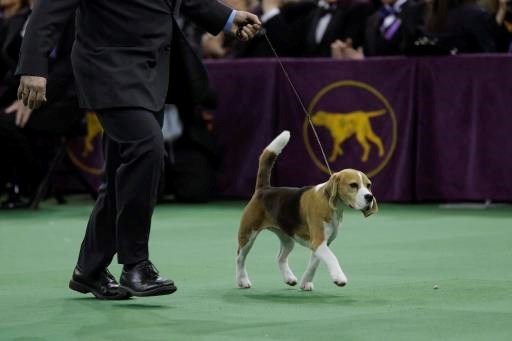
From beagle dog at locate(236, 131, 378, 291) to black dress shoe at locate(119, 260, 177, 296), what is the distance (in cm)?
72

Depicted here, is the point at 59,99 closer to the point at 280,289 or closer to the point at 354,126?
the point at 354,126

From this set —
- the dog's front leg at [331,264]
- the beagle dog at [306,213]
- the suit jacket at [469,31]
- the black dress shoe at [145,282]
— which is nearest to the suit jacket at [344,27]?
the suit jacket at [469,31]

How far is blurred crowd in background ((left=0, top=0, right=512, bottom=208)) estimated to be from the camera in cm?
1041

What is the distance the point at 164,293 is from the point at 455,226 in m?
3.97

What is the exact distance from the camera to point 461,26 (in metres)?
10.5

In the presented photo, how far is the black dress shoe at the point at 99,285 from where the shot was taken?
5.61 metres

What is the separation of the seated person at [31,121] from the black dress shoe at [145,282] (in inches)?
189

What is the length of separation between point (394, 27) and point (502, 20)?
960 millimetres

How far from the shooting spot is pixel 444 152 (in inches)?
403

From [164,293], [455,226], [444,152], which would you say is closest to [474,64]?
[444,152]

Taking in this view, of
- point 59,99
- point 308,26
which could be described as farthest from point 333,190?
point 308,26

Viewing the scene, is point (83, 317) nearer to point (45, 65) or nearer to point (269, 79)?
point (45, 65)

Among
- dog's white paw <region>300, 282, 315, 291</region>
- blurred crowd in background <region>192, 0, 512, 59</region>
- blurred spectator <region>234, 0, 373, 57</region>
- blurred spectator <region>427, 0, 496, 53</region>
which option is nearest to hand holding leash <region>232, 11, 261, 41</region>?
dog's white paw <region>300, 282, 315, 291</region>

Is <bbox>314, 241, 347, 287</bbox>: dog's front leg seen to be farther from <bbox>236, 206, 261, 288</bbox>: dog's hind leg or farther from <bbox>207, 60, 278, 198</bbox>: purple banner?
<bbox>207, 60, 278, 198</bbox>: purple banner
